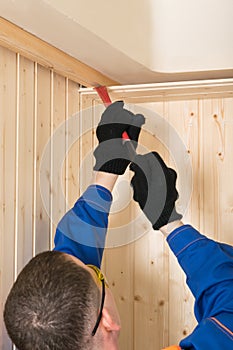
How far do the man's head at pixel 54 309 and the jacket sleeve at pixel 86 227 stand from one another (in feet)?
1.29

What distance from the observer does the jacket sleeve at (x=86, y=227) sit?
1660 mm

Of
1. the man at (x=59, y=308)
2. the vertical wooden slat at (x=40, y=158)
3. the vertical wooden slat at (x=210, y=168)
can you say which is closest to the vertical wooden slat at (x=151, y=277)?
the vertical wooden slat at (x=210, y=168)

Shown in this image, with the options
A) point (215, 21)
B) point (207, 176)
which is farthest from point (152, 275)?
point (215, 21)

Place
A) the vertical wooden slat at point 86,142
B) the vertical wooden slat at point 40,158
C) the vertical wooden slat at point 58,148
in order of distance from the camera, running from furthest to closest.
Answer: the vertical wooden slat at point 86,142
the vertical wooden slat at point 58,148
the vertical wooden slat at point 40,158

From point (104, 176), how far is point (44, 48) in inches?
15.6

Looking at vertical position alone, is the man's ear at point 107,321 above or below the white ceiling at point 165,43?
below

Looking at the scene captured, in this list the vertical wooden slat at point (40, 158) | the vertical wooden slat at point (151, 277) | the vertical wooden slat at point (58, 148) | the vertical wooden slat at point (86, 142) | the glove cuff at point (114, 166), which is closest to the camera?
the glove cuff at point (114, 166)

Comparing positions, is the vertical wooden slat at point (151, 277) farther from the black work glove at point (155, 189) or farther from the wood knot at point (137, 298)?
the black work glove at point (155, 189)

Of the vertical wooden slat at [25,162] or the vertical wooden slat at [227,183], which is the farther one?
the vertical wooden slat at [227,183]

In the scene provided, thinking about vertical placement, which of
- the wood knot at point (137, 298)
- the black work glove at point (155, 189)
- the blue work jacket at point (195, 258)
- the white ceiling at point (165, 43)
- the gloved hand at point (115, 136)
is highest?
the white ceiling at point (165, 43)

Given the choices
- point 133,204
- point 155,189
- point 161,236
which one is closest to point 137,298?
point 161,236

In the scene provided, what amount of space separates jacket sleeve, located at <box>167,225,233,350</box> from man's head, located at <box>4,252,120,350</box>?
0.20 m

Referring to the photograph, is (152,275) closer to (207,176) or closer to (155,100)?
(207,176)

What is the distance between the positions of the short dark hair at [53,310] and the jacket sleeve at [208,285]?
0.21 meters
